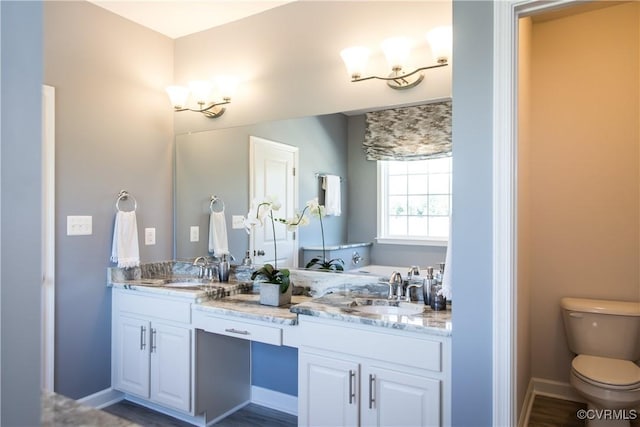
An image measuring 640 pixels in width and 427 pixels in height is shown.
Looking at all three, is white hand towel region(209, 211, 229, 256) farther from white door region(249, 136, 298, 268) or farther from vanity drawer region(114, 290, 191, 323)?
vanity drawer region(114, 290, 191, 323)

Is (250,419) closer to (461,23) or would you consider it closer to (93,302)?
(93,302)

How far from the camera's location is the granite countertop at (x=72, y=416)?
2.61ft

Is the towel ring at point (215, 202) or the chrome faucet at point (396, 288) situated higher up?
the towel ring at point (215, 202)

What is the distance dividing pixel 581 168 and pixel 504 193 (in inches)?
63.0

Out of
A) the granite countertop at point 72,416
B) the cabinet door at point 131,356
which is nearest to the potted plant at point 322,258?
the cabinet door at point 131,356

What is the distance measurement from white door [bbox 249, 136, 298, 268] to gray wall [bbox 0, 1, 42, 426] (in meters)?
2.13

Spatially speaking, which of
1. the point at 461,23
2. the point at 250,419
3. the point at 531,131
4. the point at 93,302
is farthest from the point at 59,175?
the point at 531,131

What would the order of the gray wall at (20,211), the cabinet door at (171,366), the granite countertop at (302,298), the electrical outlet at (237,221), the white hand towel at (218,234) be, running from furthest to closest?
the white hand towel at (218,234) < the electrical outlet at (237,221) < the cabinet door at (171,366) < the granite countertop at (302,298) < the gray wall at (20,211)

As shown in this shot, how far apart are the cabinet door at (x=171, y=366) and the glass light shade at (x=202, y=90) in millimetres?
1624

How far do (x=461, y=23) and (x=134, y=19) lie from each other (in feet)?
7.83

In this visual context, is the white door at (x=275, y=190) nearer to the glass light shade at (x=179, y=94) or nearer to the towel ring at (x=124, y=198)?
the glass light shade at (x=179, y=94)

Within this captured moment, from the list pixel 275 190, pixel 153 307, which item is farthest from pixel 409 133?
pixel 153 307

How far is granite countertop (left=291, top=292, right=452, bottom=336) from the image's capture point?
174cm

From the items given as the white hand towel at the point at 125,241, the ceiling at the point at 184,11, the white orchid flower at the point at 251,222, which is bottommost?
the white hand towel at the point at 125,241
